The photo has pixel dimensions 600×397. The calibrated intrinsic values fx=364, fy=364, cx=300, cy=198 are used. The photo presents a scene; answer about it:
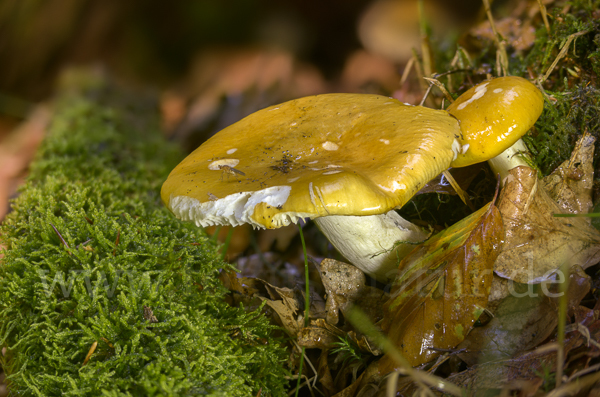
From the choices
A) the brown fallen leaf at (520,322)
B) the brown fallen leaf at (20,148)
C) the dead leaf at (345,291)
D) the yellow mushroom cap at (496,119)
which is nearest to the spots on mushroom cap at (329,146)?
the yellow mushroom cap at (496,119)

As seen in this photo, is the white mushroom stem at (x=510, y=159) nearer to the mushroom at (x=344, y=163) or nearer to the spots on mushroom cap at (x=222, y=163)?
the mushroom at (x=344, y=163)

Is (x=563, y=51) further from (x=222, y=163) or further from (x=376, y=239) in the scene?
(x=222, y=163)

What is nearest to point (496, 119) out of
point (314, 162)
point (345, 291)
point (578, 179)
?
point (578, 179)

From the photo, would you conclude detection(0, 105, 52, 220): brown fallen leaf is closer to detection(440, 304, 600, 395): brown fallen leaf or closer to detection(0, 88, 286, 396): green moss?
detection(0, 88, 286, 396): green moss

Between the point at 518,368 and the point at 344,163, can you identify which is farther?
the point at 344,163

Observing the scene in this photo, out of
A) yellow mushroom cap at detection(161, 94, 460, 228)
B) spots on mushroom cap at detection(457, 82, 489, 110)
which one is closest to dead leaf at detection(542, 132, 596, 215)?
spots on mushroom cap at detection(457, 82, 489, 110)

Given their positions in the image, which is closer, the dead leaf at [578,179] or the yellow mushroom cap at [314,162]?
the yellow mushroom cap at [314,162]
